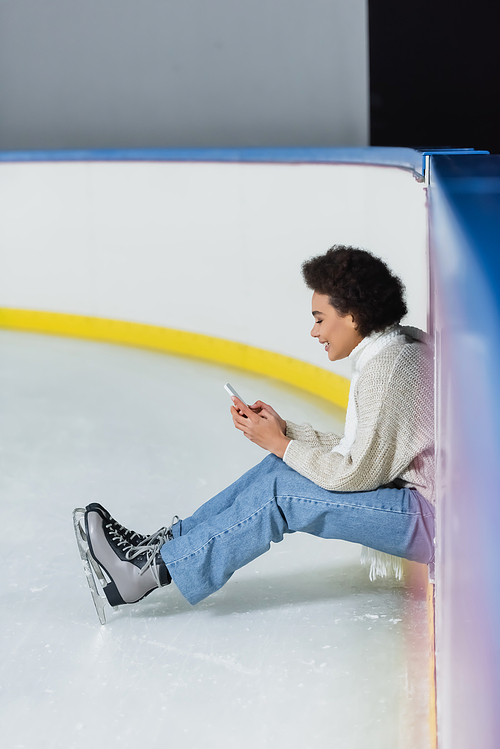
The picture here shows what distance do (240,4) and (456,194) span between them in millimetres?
5375

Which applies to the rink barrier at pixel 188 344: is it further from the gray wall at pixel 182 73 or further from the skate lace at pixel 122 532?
the gray wall at pixel 182 73

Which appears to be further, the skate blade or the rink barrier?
the rink barrier

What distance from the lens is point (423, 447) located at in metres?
1.49

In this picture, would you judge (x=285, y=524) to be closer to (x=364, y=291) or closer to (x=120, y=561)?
(x=120, y=561)

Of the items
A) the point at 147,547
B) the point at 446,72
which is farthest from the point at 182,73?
the point at 147,547

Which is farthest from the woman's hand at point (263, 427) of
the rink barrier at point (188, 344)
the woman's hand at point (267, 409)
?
the rink barrier at point (188, 344)

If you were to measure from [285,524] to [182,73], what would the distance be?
17.2 ft

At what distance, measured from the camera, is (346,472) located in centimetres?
152

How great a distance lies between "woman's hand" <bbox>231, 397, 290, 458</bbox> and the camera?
162 centimetres

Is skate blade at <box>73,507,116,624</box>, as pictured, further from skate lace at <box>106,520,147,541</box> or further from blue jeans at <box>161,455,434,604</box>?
blue jeans at <box>161,455,434,604</box>

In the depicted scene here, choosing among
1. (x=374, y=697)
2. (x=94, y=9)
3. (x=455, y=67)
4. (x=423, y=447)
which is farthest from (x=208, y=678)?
(x=94, y=9)

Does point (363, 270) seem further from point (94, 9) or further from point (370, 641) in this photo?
point (94, 9)

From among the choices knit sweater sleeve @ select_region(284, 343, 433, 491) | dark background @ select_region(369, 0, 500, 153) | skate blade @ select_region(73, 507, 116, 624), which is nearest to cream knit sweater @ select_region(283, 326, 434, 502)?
knit sweater sleeve @ select_region(284, 343, 433, 491)

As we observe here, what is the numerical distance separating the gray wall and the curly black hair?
13.7 feet
